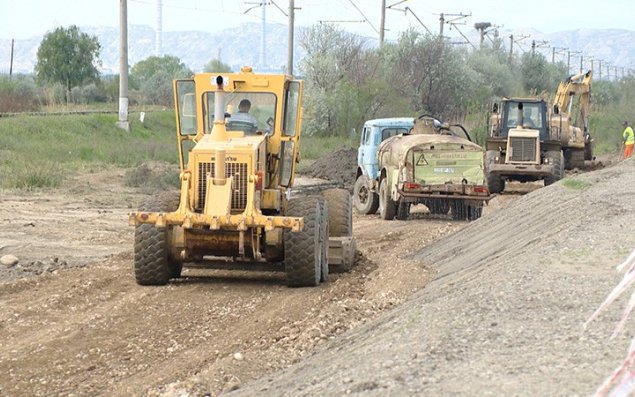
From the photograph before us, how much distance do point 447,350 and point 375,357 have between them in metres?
0.52

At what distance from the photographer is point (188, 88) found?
13688 mm

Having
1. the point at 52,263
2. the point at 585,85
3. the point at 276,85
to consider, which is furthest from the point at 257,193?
the point at 585,85

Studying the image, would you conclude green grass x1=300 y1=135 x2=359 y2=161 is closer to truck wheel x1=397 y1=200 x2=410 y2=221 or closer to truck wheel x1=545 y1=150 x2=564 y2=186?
truck wheel x1=545 y1=150 x2=564 y2=186

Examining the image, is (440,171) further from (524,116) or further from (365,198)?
(524,116)

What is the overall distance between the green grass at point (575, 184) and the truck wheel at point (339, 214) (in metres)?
5.07

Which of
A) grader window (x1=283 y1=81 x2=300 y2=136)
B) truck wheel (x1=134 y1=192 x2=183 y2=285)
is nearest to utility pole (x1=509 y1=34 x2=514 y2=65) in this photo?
grader window (x1=283 y1=81 x2=300 y2=136)

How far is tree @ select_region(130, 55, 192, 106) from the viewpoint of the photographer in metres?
66.3

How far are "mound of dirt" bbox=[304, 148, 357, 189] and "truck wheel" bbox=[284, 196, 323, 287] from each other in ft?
70.5

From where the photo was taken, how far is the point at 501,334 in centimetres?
715

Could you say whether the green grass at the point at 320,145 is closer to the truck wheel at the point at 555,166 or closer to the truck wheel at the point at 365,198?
the truck wheel at the point at 555,166

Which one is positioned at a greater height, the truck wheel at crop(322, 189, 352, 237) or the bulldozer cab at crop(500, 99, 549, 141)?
the bulldozer cab at crop(500, 99, 549, 141)

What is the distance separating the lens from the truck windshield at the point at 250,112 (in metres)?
13.6

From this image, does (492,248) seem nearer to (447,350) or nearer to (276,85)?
(276,85)

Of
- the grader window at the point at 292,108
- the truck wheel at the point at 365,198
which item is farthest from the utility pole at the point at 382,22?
the grader window at the point at 292,108
